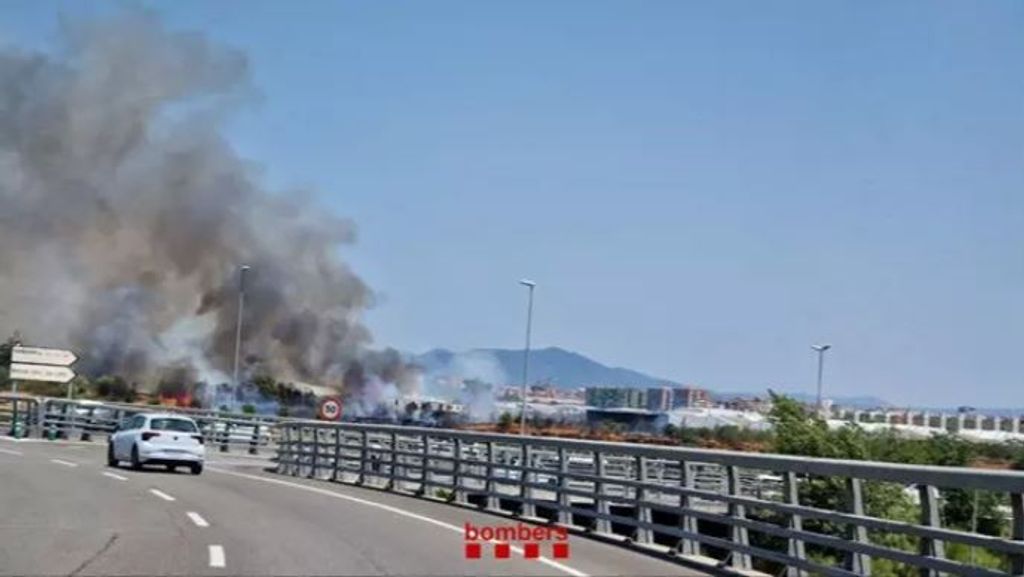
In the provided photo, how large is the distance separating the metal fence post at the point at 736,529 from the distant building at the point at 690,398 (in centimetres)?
6517

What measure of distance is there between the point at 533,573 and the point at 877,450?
32.4m

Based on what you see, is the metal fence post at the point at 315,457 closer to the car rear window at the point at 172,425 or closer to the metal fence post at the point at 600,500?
the car rear window at the point at 172,425

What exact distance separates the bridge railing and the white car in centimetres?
291

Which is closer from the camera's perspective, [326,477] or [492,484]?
[492,484]

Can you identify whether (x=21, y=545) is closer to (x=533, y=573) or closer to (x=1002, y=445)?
(x=533, y=573)

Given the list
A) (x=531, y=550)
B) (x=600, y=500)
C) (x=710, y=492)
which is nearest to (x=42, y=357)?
(x=600, y=500)

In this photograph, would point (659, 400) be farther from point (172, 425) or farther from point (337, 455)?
point (172, 425)

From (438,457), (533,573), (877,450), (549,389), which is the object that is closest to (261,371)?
(549,389)

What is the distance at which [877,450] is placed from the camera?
44.8 metres

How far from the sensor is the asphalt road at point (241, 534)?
1419cm

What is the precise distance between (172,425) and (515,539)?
A: 1602cm

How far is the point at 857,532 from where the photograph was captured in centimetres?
1351

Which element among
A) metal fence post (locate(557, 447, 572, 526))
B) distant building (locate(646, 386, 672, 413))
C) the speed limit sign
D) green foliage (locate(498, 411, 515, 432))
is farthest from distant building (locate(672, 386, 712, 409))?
metal fence post (locate(557, 447, 572, 526))

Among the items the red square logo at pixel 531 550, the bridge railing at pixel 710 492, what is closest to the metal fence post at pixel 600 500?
the bridge railing at pixel 710 492
